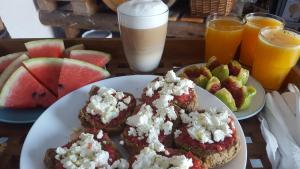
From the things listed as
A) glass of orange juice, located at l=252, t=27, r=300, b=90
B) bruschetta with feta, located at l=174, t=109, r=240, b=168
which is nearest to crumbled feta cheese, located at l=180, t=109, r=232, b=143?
bruschetta with feta, located at l=174, t=109, r=240, b=168

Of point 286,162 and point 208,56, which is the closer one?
point 286,162

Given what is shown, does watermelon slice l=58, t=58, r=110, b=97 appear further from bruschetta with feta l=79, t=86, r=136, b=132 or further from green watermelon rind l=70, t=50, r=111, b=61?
bruschetta with feta l=79, t=86, r=136, b=132

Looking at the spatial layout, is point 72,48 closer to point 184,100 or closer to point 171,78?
point 171,78

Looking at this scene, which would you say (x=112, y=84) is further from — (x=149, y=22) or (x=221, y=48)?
(x=221, y=48)

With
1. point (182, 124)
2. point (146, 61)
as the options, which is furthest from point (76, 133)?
point (146, 61)

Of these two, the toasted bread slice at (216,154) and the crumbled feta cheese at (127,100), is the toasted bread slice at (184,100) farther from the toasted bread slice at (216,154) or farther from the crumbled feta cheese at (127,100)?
the toasted bread slice at (216,154)

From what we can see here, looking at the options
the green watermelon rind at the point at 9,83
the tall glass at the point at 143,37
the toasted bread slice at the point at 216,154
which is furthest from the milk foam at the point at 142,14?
the toasted bread slice at the point at 216,154
